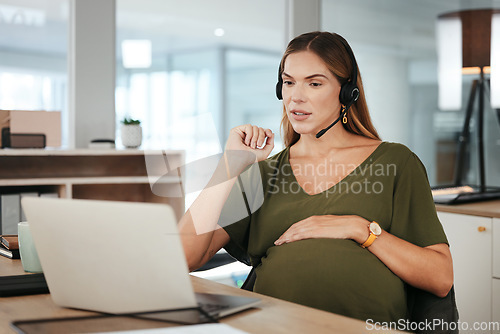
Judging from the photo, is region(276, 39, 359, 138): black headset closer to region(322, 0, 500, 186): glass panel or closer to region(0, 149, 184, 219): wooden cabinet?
region(0, 149, 184, 219): wooden cabinet

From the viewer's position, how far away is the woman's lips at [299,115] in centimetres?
149

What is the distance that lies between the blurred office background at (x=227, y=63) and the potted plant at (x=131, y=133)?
0.47 ft

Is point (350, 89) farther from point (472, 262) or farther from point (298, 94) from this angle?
point (472, 262)

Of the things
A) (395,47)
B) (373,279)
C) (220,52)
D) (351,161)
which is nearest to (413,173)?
(351,161)

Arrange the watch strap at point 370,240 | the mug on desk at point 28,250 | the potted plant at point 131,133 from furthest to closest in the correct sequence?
the potted plant at point 131,133 → the watch strap at point 370,240 → the mug on desk at point 28,250

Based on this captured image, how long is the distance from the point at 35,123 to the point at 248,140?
1607 mm

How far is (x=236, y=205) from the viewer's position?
1.54 m

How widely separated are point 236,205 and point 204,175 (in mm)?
126

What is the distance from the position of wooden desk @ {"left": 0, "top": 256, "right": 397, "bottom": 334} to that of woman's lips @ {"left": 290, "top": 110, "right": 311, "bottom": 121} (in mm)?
580

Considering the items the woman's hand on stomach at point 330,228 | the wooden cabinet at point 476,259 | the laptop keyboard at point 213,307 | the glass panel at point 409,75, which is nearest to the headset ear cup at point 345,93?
the woman's hand on stomach at point 330,228

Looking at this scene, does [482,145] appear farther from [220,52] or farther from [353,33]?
[220,52]

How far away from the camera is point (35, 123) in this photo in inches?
106

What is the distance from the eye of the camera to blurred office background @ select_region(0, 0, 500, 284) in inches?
116

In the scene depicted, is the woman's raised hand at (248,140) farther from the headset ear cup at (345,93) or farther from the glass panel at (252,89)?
the glass panel at (252,89)
